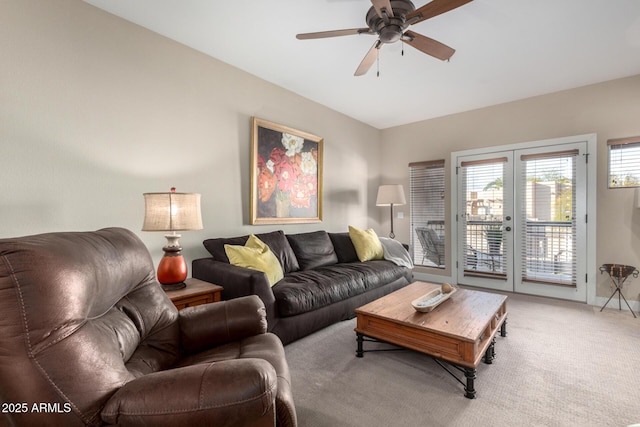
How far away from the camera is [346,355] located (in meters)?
2.36

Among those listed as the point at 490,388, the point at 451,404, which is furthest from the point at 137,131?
the point at 490,388

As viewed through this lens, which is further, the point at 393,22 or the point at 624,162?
the point at 624,162

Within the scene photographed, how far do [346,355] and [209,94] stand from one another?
9.00ft

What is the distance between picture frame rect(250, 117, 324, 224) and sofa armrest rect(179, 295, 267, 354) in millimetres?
1789

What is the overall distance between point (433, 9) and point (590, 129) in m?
3.21

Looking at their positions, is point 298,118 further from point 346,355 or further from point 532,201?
point 532,201

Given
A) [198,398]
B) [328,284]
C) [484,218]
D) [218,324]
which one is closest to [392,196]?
[484,218]

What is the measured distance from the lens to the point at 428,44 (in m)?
2.20

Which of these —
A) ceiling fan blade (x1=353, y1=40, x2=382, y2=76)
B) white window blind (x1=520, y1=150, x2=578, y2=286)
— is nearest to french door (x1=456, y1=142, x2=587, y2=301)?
white window blind (x1=520, y1=150, x2=578, y2=286)

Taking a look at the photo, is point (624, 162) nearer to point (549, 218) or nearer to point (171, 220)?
point (549, 218)

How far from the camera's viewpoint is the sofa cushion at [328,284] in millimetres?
2467

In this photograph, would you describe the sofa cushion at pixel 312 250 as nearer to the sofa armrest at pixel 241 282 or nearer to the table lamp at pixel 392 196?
the sofa armrest at pixel 241 282

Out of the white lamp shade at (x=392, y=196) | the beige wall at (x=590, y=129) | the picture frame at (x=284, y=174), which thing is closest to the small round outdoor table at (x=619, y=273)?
the beige wall at (x=590, y=129)

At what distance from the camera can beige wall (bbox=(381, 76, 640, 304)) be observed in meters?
3.44
